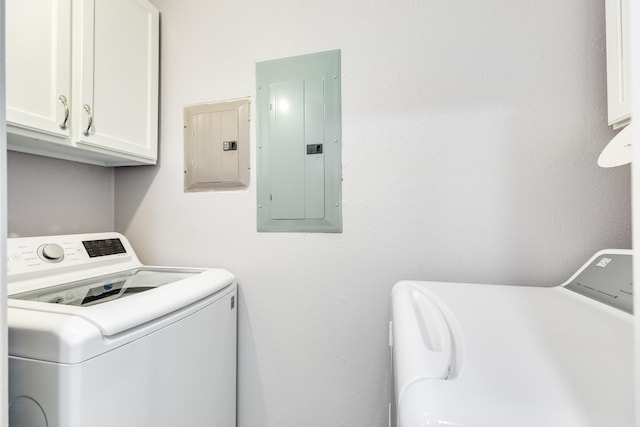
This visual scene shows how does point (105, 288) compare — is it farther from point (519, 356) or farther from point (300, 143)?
point (519, 356)

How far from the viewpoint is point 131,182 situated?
1542 mm

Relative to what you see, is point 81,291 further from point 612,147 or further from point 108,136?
point 612,147

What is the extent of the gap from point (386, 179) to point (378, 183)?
0.04 metres

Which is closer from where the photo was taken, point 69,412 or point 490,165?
point 69,412

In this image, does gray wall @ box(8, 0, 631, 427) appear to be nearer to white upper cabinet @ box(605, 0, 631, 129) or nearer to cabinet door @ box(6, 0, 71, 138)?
white upper cabinet @ box(605, 0, 631, 129)

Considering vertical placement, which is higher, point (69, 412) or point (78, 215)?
point (78, 215)

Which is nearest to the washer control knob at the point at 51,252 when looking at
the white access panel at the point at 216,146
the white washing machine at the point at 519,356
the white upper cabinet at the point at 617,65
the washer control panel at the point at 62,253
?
the washer control panel at the point at 62,253

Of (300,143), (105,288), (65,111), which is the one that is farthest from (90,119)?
(300,143)

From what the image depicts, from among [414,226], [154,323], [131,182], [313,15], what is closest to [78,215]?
[131,182]

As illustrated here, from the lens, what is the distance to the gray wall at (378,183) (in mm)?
1028

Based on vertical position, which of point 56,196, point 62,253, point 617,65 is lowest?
point 62,253

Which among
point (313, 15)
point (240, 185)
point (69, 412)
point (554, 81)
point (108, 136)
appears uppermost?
point (313, 15)

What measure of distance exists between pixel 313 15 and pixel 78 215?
4.96ft

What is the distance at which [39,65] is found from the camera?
0.96 metres
